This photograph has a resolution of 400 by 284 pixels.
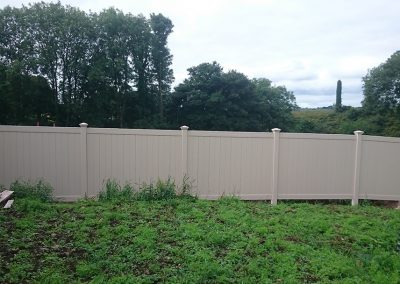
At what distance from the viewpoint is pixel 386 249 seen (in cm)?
424

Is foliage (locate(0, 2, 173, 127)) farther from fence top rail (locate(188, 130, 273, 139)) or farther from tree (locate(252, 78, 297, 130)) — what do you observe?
fence top rail (locate(188, 130, 273, 139))

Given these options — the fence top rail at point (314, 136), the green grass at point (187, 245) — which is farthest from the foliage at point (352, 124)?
the green grass at point (187, 245)

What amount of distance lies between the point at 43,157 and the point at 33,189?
65cm

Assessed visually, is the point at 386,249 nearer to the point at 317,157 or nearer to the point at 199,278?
the point at 199,278

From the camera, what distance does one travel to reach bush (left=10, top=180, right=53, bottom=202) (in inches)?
222

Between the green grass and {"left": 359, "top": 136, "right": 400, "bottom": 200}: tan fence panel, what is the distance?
2188 millimetres

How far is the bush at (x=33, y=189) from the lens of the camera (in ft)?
18.5

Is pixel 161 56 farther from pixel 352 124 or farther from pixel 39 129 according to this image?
pixel 39 129

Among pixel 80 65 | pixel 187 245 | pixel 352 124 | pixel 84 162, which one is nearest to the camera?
pixel 187 245

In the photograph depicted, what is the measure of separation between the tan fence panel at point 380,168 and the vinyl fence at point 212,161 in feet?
0.07

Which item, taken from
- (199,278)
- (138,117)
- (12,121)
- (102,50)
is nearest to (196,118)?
(138,117)

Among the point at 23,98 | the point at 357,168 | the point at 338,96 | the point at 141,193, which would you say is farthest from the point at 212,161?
the point at 338,96

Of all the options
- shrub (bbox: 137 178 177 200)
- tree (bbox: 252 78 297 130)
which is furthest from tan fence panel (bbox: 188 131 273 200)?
tree (bbox: 252 78 297 130)

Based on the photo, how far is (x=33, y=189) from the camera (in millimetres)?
5906
